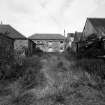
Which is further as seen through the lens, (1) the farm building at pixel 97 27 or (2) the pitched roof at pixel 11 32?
(2) the pitched roof at pixel 11 32

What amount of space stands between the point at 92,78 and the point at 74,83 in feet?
4.92

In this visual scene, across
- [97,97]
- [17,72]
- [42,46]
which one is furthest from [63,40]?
[97,97]

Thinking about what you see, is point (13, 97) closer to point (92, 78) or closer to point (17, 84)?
point (17, 84)

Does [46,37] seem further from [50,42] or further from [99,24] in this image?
[99,24]

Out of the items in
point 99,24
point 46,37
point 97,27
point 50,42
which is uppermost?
point 46,37

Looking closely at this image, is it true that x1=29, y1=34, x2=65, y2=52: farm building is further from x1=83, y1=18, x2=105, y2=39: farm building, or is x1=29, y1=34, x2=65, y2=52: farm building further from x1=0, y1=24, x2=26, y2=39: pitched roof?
x1=83, y1=18, x2=105, y2=39: farm building

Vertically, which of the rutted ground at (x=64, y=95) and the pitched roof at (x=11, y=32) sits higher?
the pitched roof at (x=11, y=32)

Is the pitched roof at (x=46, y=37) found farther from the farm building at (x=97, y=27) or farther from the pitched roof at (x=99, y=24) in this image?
the pitched roof at (x=99, y=24)

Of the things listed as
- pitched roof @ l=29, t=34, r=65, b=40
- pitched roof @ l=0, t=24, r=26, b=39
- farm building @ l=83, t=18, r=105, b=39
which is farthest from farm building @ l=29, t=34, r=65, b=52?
farm building @ l=83, t=18, r=105, b=39

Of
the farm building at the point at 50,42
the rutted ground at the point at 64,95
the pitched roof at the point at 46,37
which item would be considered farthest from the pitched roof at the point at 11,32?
the pitched roof at the point at 46,37

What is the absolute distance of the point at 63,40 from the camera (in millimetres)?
37156

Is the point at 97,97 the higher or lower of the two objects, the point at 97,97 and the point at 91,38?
the lower

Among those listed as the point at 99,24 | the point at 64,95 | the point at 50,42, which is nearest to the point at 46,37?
the point at 50,42

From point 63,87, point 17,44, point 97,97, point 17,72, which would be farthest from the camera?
point 17,44
